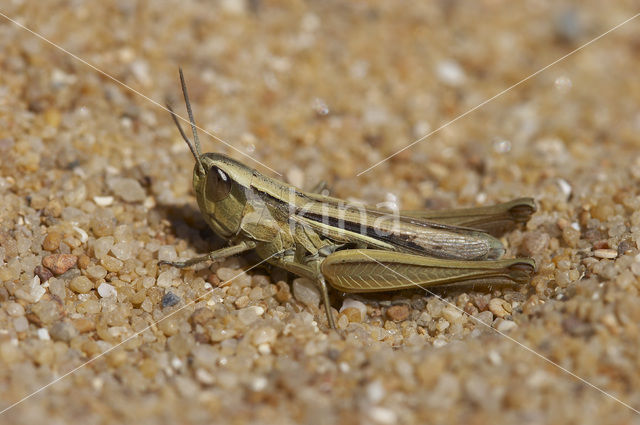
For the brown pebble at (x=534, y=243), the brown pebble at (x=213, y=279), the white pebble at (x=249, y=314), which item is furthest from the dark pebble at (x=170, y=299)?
the brown pebble at (x=534, y=243)

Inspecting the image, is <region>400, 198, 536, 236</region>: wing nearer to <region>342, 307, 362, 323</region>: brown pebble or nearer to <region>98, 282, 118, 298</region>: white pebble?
<region>342, 307, 362, 323</region>: brown pebble

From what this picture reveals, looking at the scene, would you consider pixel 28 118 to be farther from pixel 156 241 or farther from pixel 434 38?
pixel 434 38

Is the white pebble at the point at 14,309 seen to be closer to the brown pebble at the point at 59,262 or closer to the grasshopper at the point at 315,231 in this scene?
the brown pebble at the point at 59,262

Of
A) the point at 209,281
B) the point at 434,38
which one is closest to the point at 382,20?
the point at 434,38

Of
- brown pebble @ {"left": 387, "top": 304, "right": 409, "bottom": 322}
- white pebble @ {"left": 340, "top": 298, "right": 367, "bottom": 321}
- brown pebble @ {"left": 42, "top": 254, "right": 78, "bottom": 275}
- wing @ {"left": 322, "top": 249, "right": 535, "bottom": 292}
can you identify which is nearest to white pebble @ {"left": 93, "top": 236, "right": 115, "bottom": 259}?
brown pebble @ {"left": 42, "top": 254, "right": 78, "bottom": 275}

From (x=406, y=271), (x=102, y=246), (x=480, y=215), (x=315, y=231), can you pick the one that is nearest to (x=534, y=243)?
(x=480, y=215)

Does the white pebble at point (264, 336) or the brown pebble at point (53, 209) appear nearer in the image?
the white pebble at point (264, 336)

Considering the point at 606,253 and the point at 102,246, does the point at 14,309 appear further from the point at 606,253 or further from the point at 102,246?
the point at 606,253
